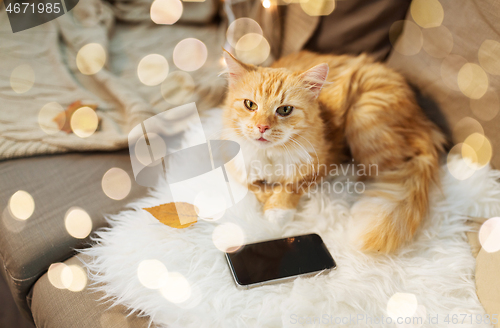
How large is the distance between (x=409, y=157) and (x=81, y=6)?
64.8 inches

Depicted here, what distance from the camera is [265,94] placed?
88 centimetres

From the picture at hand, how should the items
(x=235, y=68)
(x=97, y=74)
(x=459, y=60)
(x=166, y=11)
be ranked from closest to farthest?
(x=235, y=68) < (x=459, y=60) < (x=97, y=74) < (x=166, y=11)

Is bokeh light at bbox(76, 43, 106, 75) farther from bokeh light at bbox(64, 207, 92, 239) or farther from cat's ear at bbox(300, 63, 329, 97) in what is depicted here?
cat's ear at bbox(300, 63, 329, 97)

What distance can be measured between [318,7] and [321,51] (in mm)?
177

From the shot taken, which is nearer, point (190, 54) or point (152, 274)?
point (152, 274)

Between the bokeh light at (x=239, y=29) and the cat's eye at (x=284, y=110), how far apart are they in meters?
0.71

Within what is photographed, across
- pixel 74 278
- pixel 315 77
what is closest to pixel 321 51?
pixel 315 77

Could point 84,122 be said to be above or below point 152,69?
below

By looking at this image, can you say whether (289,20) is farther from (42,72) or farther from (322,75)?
(42,72)

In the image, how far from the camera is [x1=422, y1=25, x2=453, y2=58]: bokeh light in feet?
3.46

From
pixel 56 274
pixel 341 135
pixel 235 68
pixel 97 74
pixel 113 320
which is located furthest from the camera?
pixel 97 74

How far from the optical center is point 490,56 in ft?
3.08

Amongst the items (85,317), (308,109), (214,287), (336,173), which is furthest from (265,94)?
(85,317)

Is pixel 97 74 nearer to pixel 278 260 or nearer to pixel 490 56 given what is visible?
pixel 278 260
